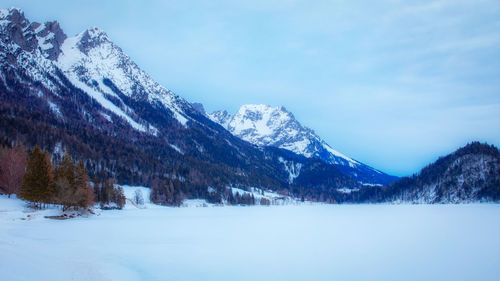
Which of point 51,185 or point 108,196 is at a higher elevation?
point 51,185

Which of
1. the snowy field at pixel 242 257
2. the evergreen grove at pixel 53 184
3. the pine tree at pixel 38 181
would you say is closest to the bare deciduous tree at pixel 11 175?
the evergreen grove at pixel 53 184

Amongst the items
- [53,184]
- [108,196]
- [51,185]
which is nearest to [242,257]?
[51,185]

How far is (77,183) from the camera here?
71.6 metres

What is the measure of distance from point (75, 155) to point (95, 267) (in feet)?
461

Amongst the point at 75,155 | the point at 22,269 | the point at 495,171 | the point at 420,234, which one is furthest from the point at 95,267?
the point at 495,171

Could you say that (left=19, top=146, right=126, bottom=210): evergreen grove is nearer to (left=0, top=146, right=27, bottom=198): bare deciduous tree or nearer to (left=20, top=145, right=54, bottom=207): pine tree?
(left=20, top=145, right=54, bottom=207): pine tree

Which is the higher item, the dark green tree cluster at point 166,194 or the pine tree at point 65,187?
the pine tree at point 65,187

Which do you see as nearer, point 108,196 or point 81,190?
point 81,190

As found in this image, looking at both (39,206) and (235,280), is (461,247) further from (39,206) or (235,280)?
(39,206)

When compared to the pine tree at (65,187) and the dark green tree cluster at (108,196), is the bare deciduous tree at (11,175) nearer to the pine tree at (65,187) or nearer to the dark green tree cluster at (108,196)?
the pine tree at (65,187)

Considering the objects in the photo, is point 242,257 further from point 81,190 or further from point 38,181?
point 38,181

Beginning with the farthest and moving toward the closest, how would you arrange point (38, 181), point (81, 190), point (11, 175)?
point (11, 175), point (81, 190), point (38, 181)

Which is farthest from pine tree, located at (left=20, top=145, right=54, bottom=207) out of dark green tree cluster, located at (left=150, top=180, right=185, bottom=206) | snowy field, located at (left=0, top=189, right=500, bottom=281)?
dark green tree cluster, located at (left=150, top=180, right=185, bottom=206)

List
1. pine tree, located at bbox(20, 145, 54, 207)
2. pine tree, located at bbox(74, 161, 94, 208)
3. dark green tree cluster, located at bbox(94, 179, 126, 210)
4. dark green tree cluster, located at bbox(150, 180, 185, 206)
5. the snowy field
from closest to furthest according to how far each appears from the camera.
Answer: the snowy field, pine tree, located at bbox(20, 145, 54, 207), pine tree, located at bbox(74, 161, 94, 208), dark green tree cluster, located at bbox(94, 179, 126, 210), dark green tree cluster, located at bbox(150, 180, 185, 206)
